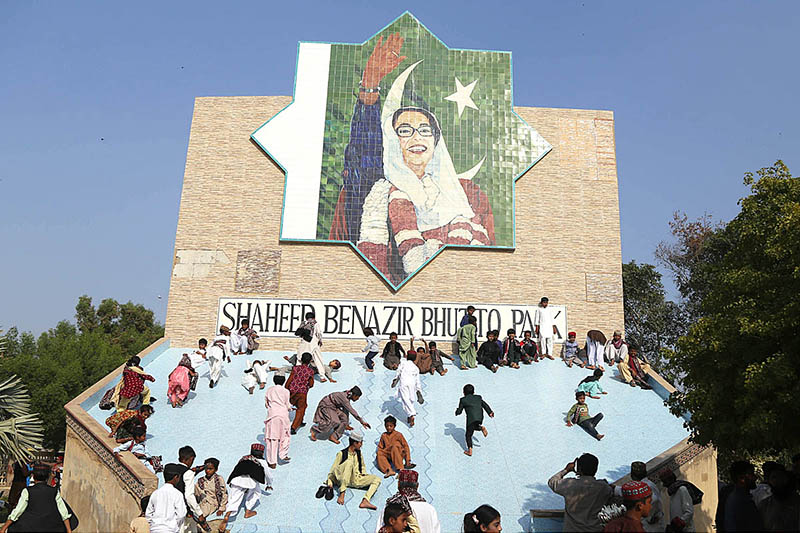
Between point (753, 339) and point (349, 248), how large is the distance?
490 inches

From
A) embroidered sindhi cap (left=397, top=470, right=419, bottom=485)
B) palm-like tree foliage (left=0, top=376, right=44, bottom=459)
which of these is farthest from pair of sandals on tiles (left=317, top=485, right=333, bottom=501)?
palm-like tree foliage (left=0, top=376, right=44, bottom=459)

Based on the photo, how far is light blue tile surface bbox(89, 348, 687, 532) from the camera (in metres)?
9.37

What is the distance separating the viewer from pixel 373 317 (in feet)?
59.9

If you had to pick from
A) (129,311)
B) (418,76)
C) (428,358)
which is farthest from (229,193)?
(129,311)

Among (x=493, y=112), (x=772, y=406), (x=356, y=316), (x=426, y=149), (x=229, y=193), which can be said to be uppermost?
(x=493, y=112)

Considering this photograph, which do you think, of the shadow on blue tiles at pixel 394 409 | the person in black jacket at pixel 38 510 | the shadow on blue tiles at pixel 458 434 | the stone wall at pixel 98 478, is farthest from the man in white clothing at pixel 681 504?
the stone wall at pixel 98 478

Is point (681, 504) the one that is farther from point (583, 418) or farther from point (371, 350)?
point (371, 350)

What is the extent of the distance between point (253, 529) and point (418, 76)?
48.9 feet

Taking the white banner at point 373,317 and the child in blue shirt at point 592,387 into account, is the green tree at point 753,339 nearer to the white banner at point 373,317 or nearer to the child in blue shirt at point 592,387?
the child in blue shirt at point 592,387

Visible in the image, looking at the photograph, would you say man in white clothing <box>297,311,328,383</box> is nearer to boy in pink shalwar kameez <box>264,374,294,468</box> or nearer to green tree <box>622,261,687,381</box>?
boy in pink shalwar kameez <box>264,374,294,468</box>

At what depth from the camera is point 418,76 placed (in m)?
19.9

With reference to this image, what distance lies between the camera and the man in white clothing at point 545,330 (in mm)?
17344

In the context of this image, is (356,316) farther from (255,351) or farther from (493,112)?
(493,112)

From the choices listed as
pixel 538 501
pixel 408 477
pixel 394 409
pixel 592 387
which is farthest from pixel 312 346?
pixel 408 477
